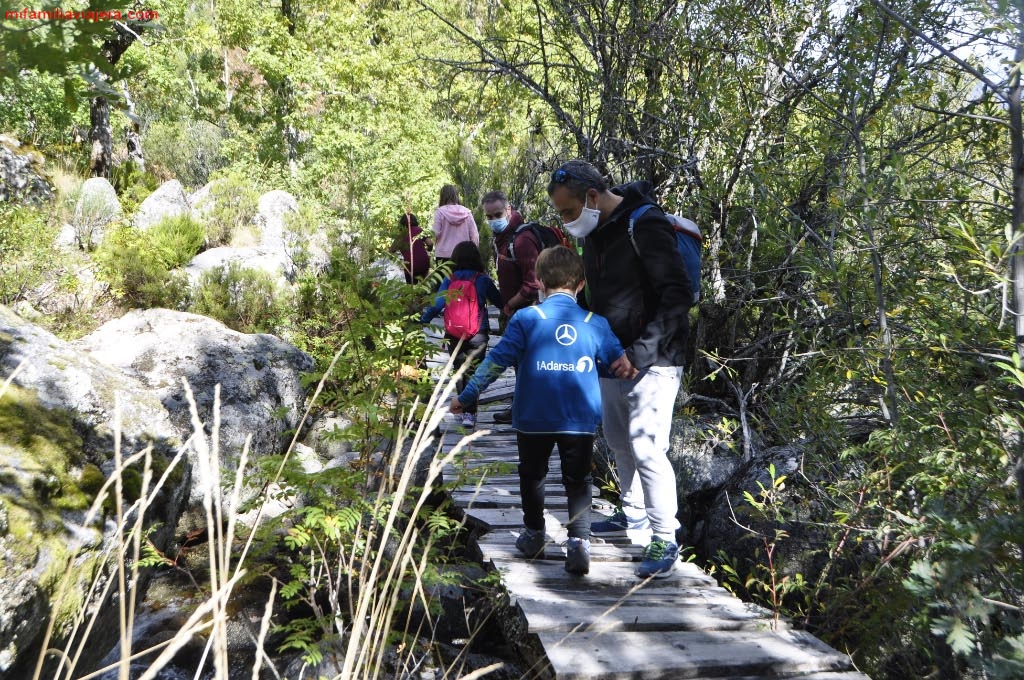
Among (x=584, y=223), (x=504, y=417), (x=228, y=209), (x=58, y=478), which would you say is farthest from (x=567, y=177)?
(x=228, y=209)

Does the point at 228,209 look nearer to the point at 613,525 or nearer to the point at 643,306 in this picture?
the point at 613,525

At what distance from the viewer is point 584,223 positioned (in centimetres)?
345

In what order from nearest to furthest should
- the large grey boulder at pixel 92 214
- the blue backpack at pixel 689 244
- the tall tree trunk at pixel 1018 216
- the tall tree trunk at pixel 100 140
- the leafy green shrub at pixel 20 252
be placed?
the tall tree trunk at pixel 1018 216 → the blue backpack at pixel 689 244 → the leafy green shrub at pixel 20 252 → the large grey boulder at pixel 92 214 → the tall tree trunk at pixel 100 140

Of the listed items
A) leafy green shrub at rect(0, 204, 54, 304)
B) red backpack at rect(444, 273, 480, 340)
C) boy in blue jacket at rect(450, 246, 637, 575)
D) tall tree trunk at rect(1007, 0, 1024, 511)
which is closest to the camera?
tall tree trunk at rect(1007, 0, 1024, 511)

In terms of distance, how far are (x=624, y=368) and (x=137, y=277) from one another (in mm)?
7111

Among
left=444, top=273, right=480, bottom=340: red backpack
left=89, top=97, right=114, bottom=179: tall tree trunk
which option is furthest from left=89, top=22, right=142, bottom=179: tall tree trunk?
left=444, top=273, right=480, bottom=340: red backpack

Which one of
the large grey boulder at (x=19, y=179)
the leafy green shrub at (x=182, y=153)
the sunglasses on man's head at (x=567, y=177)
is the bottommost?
the sunglasses on man's head at (x=567, y=177)

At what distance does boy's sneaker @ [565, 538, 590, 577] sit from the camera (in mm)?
3346

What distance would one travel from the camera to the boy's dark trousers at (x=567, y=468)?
325cm

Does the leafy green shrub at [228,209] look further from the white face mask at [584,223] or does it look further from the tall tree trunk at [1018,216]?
the tall tree trunk at [1018,216]

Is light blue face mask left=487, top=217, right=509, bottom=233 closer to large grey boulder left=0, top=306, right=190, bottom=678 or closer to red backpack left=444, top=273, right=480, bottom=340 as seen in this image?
red backpack left=444, top=273, right=480, bottom=340

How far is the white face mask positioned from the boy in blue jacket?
7.5 inches

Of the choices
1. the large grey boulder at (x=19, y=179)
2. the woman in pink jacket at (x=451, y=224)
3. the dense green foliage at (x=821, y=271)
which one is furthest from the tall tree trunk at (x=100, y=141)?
the woman in pink jacket at (x=451, y=224)

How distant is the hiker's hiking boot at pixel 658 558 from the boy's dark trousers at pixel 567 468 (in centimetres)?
32
